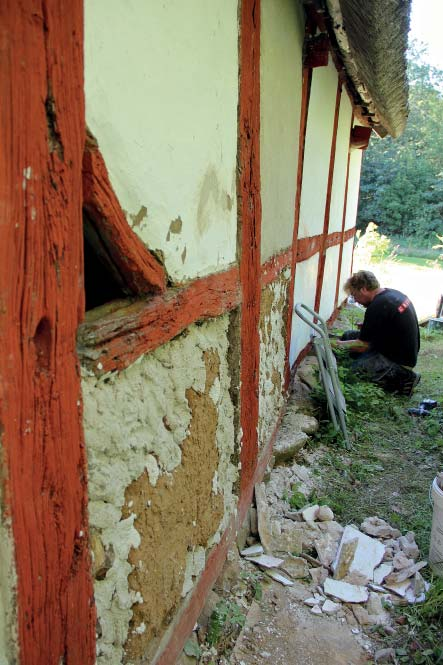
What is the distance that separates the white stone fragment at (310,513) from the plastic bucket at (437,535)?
698mm

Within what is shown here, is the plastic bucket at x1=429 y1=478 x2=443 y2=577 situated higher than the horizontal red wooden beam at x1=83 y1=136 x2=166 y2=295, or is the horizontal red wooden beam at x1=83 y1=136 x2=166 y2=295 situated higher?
the horizontal red wooden beam at x1=83 y1=136 x2=166 y2=295

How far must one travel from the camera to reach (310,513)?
3186 millimetres

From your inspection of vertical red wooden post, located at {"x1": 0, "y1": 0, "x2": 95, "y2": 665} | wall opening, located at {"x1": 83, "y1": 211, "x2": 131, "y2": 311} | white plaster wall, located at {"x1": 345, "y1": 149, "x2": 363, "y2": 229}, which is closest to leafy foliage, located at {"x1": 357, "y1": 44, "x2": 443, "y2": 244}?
white plaster wall, located at {"x1": 345, "y1": 149, "x2": 363, "y2": 229}

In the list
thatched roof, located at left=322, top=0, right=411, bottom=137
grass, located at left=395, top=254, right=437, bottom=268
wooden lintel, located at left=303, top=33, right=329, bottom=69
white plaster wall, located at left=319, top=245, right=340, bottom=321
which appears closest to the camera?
thatched roof, located at left=322, top=0, right=411, bottom=137

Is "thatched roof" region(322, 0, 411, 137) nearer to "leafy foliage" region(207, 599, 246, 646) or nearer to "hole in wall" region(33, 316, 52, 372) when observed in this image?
"hole in wall" region(33, 316, 52, 372)

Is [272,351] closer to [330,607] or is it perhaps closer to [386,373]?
[330,607]

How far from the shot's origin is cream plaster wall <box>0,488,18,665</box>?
942 millimetres

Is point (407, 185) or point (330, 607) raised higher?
point (407, 185)

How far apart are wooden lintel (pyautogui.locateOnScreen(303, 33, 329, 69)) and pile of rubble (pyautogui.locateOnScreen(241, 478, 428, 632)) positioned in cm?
324

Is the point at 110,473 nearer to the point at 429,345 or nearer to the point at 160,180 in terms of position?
the point at 160,180

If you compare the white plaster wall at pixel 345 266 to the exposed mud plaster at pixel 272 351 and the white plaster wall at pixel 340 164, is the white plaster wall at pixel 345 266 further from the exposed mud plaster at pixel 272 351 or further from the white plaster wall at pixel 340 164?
the exposed mud plaster at pixel 272 351

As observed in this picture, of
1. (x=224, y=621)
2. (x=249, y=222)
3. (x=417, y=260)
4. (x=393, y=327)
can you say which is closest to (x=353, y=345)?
(x=393, y=327)

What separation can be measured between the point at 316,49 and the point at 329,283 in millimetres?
3949

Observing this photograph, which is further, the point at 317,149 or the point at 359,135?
the point at 359,135
